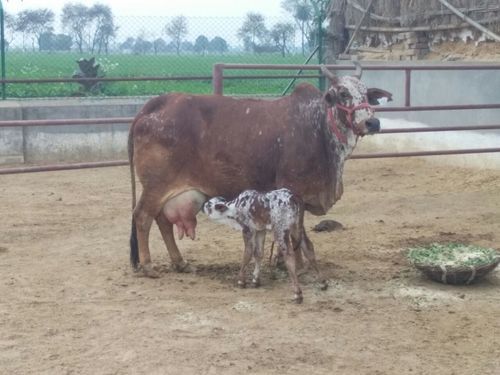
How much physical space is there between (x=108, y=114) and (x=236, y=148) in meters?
7.00

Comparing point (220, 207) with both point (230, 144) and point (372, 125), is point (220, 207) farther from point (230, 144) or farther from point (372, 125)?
point (372, 125)

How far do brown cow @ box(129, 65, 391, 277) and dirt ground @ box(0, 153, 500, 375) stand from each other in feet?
1.66

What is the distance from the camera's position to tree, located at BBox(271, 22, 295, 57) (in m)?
23.7

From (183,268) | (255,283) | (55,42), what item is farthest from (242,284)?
(55,42)

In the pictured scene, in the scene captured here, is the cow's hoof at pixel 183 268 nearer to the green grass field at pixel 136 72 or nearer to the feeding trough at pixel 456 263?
the feeding trough at pixel 456 263

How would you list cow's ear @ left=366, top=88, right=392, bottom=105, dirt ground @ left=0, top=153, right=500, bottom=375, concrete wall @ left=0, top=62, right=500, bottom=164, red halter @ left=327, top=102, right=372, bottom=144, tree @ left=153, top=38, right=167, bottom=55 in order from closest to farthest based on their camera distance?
dirt ground @ left=0, top=153, right=500, bottom=375
red halter @ left=327, top=102, right=372, bottom=144
cow's ear @ left=366, top=88, right=392, bottom=105
concrete wall @ left=0, top=62, right=500, bottom=164
tree @ left=153, top=38, right=167, bottom=55

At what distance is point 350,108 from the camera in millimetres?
5703

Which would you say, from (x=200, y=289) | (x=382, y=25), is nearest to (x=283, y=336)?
(x=200, y=289)

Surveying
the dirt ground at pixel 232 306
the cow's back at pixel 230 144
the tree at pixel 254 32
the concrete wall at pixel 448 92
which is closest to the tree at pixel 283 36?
the tree at pixel 254 32

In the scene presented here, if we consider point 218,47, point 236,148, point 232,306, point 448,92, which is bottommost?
point 232,306

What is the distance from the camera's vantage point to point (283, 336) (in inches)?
188

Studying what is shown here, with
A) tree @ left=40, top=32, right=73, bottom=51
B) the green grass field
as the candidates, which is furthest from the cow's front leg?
tree @ left=40, top=32, right=73, bottom=51

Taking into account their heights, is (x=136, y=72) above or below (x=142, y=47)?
below

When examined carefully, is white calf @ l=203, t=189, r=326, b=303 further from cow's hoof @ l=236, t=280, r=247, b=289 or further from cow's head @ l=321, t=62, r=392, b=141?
cow's head @ l=321, t=62, r=392, b=141
